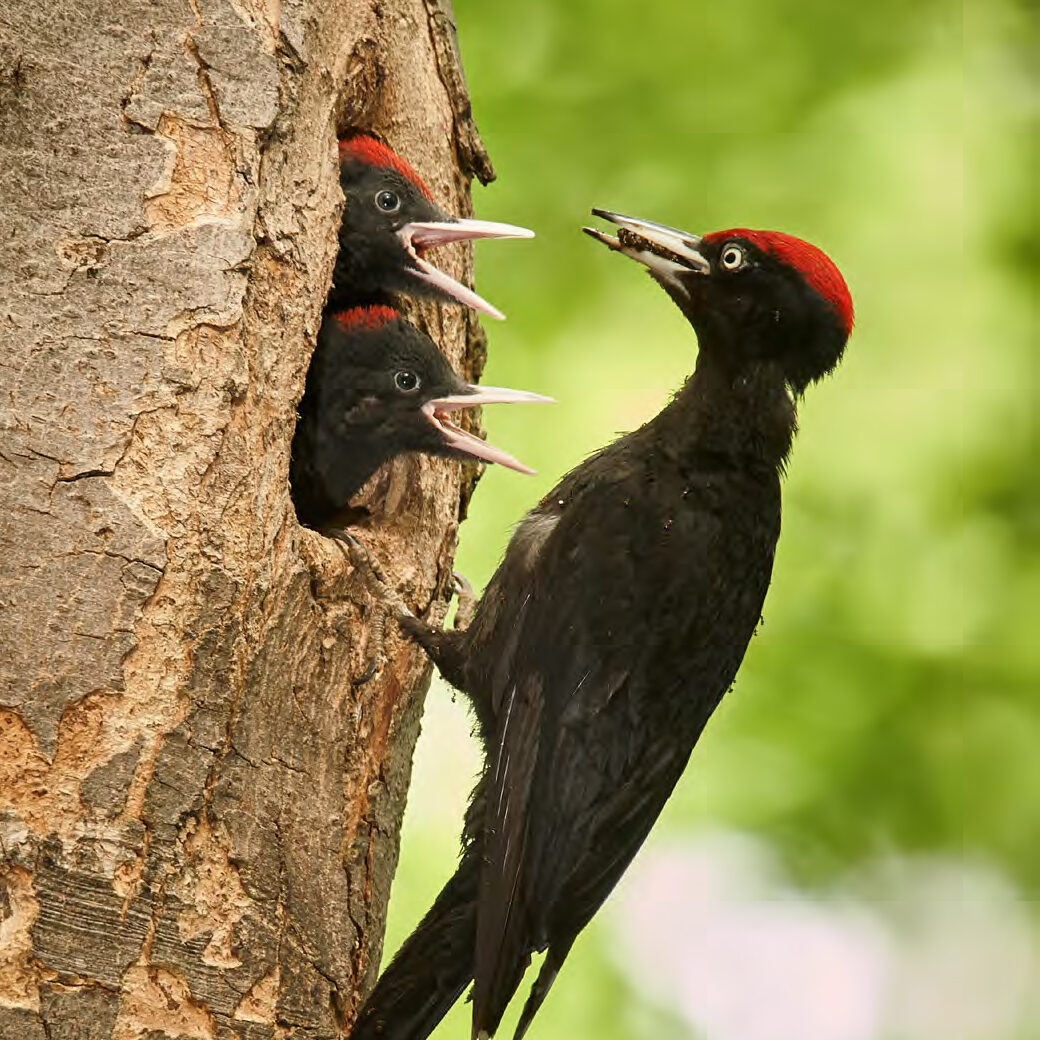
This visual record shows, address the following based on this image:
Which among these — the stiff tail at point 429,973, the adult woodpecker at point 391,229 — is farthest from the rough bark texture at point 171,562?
the adult woodpecker at point 391,229

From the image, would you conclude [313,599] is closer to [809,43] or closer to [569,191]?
[569,191]

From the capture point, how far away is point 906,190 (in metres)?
4.92

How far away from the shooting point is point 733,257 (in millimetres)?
3549

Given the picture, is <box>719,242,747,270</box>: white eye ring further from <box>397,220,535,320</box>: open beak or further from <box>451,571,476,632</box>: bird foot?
<box>451,571,476,632</box>: bird foot

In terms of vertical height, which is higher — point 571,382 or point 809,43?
point 809,43

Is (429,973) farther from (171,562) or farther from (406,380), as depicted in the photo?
(406,380)

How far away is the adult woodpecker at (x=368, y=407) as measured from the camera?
12.6 feet

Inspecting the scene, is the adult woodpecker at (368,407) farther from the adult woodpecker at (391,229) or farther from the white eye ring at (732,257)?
the white eye ring at (732,257)

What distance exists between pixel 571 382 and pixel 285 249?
6.19 ft

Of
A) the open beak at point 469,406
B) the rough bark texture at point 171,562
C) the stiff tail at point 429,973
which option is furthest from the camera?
the open beak at point 469,406

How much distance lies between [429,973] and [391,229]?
1801 mm

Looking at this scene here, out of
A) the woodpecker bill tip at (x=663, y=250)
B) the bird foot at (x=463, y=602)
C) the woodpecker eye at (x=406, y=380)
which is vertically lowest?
the bird foot at (x=463, y=602)

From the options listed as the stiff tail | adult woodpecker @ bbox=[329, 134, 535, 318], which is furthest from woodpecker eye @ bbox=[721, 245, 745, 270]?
the stiff tail

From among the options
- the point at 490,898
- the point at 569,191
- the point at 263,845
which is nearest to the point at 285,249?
the point at 263,845
